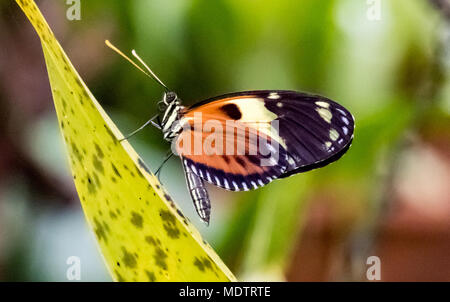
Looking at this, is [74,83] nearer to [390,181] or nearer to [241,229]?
[241,229]

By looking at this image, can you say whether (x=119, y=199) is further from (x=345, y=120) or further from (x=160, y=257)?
(x=345, y=120)

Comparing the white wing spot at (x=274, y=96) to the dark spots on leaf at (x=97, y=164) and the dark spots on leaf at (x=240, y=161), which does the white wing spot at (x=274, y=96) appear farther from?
the dark spots on leaf at (x=97, y=164)

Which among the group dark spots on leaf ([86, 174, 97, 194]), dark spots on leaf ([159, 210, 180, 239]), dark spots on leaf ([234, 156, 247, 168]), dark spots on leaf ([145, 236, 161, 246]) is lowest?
dark spots on leaf ([234, 156, 247, 168])

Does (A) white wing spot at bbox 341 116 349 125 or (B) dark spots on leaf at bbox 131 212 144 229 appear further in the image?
(A) white wing spot at bbox 341 116 349 125

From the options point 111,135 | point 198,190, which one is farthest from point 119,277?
point 198,190

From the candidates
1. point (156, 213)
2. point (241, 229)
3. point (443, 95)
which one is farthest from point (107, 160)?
point (443, 95)

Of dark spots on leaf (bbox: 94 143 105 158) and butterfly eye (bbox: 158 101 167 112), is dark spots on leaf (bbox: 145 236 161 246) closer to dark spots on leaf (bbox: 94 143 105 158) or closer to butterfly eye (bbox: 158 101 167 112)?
dark spots on leaf (bbox: 94 143 105 158)

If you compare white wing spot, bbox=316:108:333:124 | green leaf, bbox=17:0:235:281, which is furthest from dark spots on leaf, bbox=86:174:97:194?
white wing spot, bbox=316:108:333:124
